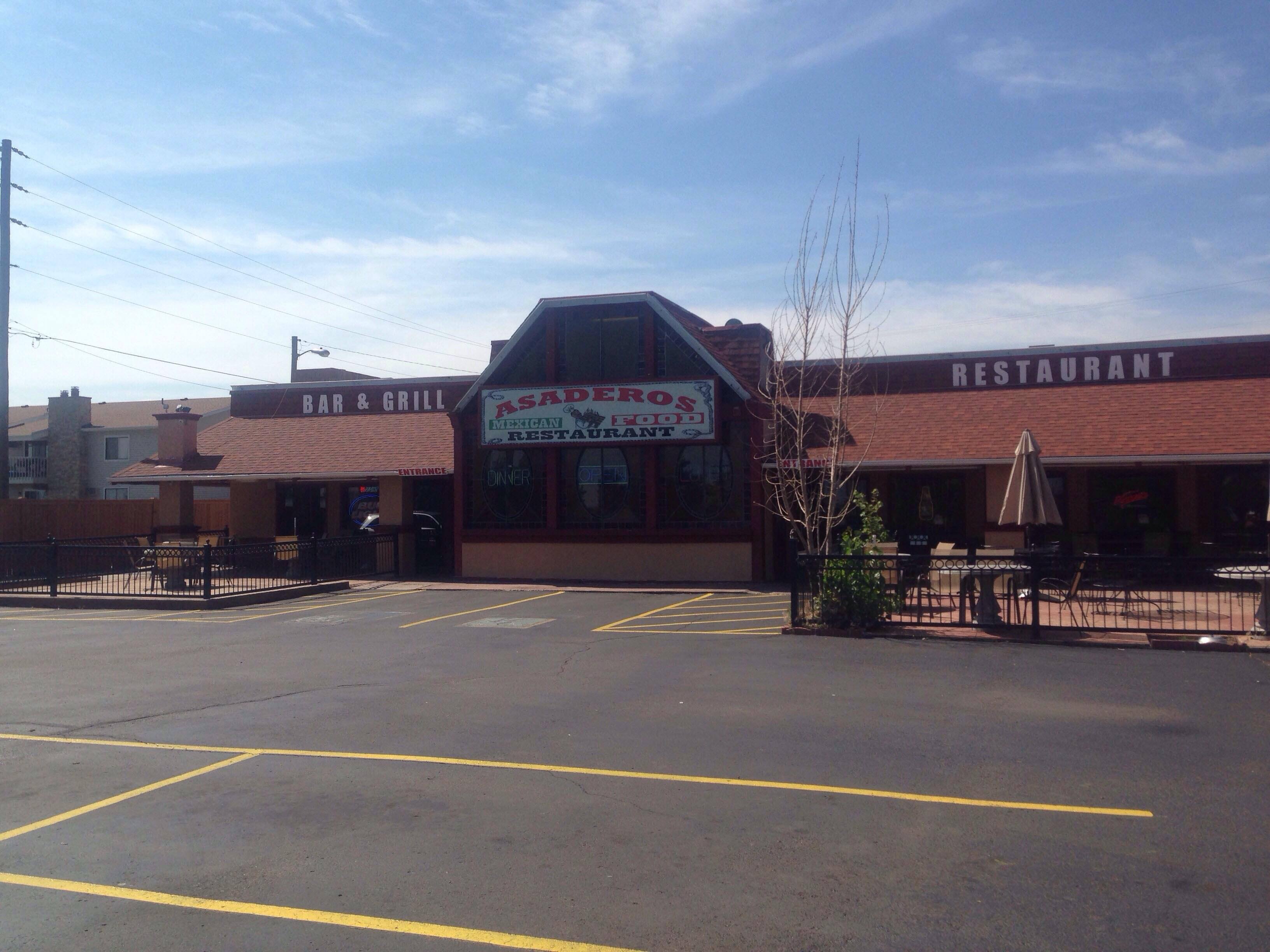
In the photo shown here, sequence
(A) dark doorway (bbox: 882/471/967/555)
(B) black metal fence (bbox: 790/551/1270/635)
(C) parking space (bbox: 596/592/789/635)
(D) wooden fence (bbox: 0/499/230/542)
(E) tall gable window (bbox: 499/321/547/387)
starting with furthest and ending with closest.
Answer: (D) wooden fence (bbox: 0/499/230/542) < (E) tall gable window (bbox: 499/321/547/387) < (A) dark doorway (bbox: 882/471/967/555) < (C) parking space (bbox: 596/592/789/635) < (B) black metal fence (bbox: 790/551/1270/635)

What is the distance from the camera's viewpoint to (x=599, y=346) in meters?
24.6

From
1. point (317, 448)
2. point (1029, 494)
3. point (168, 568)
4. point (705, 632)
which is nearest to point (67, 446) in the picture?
point (317, 448)

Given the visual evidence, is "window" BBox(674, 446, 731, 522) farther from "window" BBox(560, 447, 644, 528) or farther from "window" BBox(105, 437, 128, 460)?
"window" BBox(105, 437, 128, 460)

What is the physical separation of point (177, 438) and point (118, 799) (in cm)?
2368

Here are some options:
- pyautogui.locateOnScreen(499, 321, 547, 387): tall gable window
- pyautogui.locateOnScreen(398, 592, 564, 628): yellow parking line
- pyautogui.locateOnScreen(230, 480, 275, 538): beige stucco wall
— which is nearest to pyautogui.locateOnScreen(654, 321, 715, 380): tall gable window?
pyautogui.locateOnScreen(499, 321, 547, 387): tall gable window

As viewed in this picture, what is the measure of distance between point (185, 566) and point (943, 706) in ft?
53.4

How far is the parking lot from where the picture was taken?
4969mm

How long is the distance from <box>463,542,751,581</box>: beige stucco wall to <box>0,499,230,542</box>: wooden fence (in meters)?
11.6

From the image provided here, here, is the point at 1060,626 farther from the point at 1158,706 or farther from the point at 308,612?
the point at 308,612

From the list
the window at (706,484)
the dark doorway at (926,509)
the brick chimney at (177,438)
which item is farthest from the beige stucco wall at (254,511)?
the dark doorway at (926,509)

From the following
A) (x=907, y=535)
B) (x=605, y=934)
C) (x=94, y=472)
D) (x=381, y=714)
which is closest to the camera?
(x=605, y=934)

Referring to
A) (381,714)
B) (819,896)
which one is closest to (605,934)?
(819,896)

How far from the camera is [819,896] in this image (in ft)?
17.1

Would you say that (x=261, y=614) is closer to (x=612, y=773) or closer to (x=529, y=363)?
(x=529, y=363)
